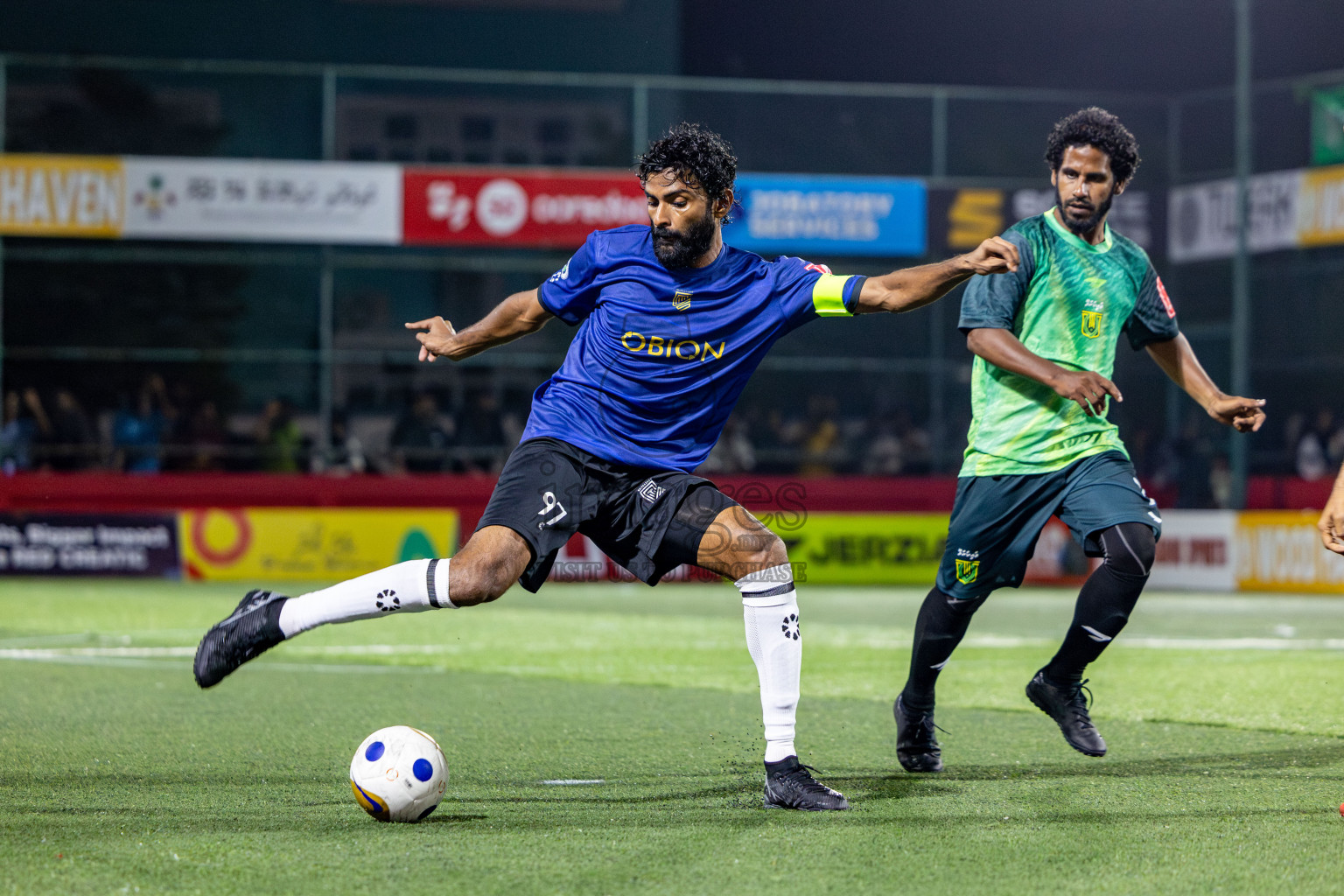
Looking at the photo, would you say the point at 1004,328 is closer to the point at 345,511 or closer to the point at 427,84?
the point at 345,511

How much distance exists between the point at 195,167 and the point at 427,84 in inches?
156

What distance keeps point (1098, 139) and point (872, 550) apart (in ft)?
46.2

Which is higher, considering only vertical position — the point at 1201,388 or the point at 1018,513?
the point at 1201,388

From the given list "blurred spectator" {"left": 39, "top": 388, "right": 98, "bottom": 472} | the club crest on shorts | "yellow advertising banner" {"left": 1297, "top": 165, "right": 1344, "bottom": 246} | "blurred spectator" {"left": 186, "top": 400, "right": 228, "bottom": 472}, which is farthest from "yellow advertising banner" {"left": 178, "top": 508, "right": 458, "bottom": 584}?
the club crest on shorts

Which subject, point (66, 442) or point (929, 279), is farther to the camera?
point (66, 442)

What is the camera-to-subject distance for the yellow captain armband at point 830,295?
5.27 meters

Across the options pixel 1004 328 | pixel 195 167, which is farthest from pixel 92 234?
pixel 1004 328

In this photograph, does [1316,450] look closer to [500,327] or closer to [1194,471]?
[1194,471]

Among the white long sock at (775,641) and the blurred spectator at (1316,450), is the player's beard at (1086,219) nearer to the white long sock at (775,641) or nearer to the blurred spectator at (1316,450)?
the white long sock at (775,641)

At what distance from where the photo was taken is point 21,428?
21500 mm

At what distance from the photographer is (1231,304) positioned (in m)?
25.4

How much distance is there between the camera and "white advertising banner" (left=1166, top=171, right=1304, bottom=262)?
23.6 meters

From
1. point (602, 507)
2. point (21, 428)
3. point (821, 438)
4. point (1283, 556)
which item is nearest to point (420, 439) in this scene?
point (21, 428)

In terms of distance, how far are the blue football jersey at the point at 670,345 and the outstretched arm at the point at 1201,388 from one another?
1.56 m
